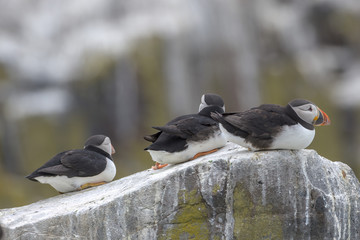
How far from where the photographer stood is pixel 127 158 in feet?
63.2

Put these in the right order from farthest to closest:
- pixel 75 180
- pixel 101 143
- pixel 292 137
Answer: pixel 101 143, pixel 75 180, pixel 292 137

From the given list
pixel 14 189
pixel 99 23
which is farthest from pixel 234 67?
pixel 14 189

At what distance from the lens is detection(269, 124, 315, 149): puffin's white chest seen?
5980 mm

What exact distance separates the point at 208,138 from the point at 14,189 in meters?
11.7

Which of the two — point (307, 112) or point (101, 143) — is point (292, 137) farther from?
point (101, 143)

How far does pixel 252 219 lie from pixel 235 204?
0.64 ft

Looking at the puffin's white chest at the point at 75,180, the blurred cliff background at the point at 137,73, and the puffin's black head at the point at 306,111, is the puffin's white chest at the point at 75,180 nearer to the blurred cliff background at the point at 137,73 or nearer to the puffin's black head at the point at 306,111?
the puffin's black head at the point at 306,111

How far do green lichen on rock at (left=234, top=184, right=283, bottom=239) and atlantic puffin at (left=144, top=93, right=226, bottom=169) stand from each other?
0.90m

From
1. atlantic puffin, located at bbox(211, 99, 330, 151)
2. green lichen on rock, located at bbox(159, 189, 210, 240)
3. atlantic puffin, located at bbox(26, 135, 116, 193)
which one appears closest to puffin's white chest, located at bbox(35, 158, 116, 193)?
atlantic puffin, located at bbox(26, 135, 116, 193)

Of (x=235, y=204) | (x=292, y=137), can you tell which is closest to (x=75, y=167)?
(x=235, y=204)

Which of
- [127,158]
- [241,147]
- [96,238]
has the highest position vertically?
[241,147]

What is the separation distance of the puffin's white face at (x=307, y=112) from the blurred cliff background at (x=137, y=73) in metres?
12.9

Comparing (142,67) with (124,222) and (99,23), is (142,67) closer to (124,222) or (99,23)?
(99,23)

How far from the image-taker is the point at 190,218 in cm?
605
